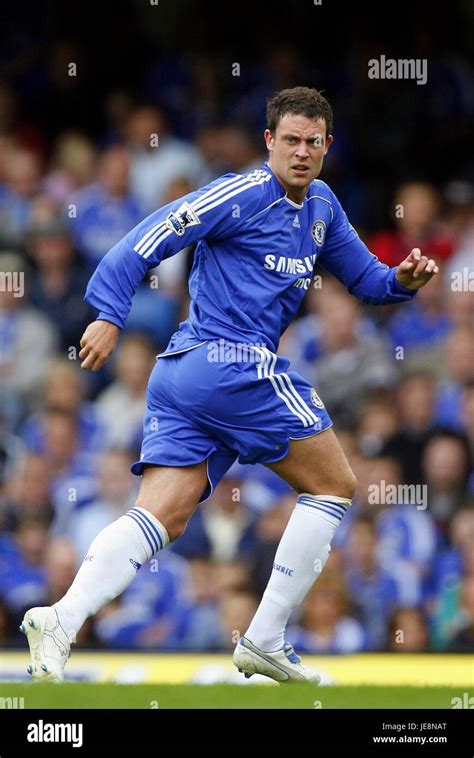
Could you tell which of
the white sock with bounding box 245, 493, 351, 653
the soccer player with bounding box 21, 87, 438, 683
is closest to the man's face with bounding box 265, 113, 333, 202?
the soccer player with bounding box 21, 87, 438, 683

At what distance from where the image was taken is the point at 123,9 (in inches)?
496

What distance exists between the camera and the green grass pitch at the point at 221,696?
5.52 metres

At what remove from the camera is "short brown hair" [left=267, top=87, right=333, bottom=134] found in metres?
5.77

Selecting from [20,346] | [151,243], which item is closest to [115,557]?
[151,243]

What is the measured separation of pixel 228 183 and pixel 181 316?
16.5ft

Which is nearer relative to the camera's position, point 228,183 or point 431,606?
point 228,183

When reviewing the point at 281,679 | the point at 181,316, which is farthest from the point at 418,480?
the point at 281,679

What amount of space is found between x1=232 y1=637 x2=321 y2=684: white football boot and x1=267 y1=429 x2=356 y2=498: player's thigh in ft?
2.20

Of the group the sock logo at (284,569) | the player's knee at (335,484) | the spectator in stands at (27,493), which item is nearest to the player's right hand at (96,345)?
the player's knee at (335,484)

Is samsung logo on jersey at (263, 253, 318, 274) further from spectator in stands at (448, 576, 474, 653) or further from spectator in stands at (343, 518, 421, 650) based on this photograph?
spectator in stands at (448, 576, 474, 653)

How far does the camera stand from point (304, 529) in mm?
5918
